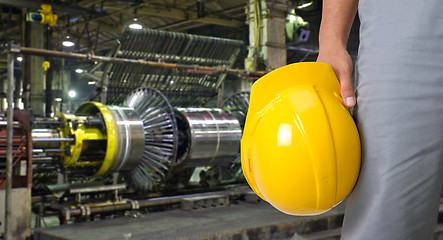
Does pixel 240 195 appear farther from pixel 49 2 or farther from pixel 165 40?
pixel 49 2

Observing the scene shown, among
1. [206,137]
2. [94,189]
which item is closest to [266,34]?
[206,137]

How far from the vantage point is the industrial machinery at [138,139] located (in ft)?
16.1

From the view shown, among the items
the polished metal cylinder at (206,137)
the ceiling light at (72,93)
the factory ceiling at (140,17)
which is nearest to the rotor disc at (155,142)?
the polished metal cylinder at (206,137)

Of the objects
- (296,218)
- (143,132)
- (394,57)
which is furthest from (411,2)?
(143,132)

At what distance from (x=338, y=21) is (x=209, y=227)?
3095 millimetres

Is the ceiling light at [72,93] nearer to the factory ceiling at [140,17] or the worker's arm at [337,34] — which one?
the factory ceiling at [140,17]

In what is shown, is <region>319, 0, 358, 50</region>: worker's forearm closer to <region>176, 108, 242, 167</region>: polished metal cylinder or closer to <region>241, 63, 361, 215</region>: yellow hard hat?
<region>241, 63, 361, 215</region>: yellow hard hat

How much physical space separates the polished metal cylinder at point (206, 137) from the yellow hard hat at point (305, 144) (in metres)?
4.34

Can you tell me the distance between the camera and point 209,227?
4160 mm

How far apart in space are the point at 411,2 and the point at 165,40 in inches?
232

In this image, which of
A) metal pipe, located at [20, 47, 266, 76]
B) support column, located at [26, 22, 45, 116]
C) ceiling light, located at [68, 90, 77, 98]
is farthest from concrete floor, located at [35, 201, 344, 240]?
ceiling light, located at [68, 90, 77, 98]

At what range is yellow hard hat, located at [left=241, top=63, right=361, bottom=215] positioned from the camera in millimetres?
1156

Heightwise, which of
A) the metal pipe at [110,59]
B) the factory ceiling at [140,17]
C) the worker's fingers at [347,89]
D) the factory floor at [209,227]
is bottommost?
the factory floor at [209,227]

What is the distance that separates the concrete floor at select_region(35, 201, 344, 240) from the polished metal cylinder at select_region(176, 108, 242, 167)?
3.24 ft
